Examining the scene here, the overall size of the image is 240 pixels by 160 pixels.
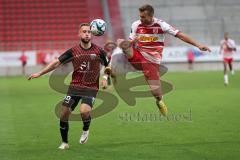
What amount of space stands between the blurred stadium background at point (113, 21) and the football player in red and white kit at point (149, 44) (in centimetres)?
2551

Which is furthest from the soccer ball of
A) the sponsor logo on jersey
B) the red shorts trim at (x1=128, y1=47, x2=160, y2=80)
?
the red shorts trim at (x1=128, y1=47, x2=160, y2=80)

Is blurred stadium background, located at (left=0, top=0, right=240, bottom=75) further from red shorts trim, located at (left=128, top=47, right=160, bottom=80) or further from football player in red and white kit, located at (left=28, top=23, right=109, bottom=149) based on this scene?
football player in red and white kit, located at (left=28, top=23, right=109, bottom=149)

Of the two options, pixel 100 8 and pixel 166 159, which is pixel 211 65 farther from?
pixel 166 159

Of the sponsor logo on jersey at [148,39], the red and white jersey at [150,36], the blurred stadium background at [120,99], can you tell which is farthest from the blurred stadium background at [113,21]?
the sponsor logo on jersey at [148,39]

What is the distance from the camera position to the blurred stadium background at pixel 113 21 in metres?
40.1

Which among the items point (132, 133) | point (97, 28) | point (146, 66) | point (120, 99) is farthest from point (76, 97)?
point (120, 99)

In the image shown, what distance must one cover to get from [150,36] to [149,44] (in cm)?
28

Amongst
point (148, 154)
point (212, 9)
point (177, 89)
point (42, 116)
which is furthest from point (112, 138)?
point (212, 9)

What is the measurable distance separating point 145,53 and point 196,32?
29.1 meters

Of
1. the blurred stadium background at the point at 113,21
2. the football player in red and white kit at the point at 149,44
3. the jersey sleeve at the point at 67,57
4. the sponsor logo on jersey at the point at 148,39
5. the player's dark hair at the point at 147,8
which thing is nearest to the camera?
the jersey sleeve at the point at 67,57

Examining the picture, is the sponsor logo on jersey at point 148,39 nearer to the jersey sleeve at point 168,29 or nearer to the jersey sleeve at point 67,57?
the jersey sleeve at point 168,29

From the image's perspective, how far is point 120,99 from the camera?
21062mm

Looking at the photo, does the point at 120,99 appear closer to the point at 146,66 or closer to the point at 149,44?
the point at 146,66

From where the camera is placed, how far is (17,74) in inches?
1496
